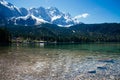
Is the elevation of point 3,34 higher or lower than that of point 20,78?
higher

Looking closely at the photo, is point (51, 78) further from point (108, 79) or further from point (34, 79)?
point (108, 79)

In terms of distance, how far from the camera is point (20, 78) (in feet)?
89.6

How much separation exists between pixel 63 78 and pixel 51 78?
1755 mm

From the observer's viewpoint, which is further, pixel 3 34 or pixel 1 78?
pixel 3 34

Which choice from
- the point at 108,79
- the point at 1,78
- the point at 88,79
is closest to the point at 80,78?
the point at 88,79

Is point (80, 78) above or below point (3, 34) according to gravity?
below

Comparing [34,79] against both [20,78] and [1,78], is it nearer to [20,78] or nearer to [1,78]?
[20,78]

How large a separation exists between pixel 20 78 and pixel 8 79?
5.70 ft

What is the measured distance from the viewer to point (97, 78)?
A: 2905 centimetres

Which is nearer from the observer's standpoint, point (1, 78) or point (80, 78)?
point (1, 78)

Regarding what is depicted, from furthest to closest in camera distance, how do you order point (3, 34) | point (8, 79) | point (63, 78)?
1. point (3, 34)
2. point (63, 78)
3. point (8, 79)

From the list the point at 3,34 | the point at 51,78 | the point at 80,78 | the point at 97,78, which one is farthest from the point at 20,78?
the point at 3,34

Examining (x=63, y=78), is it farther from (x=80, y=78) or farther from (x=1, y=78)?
(x=1, y=78)

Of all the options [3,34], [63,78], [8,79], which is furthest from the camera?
[3,34]
